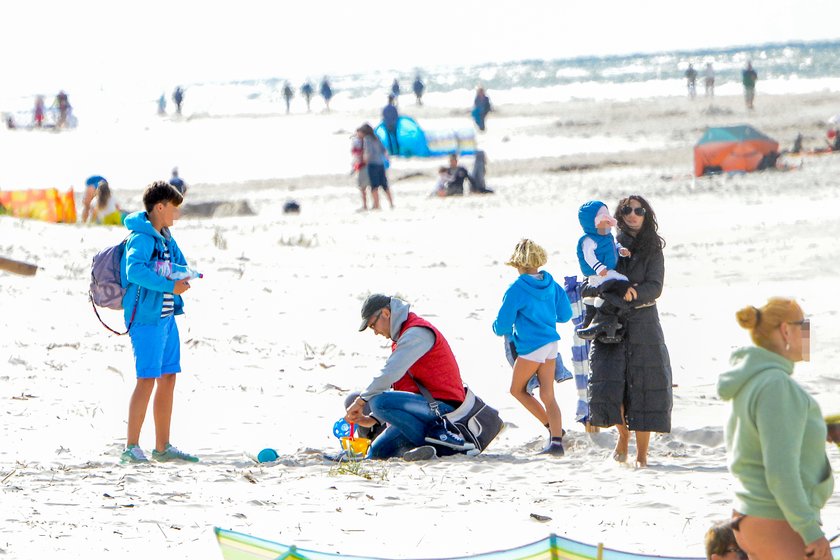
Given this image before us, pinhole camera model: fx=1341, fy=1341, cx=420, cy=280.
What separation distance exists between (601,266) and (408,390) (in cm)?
130

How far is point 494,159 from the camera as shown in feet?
107

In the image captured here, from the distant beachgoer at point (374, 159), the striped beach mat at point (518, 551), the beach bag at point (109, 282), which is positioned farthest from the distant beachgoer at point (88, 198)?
the striped beach mat at point (518, 551)

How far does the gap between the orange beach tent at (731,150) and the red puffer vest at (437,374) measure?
59.4ft

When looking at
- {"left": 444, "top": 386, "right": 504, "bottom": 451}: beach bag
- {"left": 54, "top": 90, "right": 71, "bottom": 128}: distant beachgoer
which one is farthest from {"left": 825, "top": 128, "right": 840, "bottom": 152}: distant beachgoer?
{"left": 54, "top": 90, "right": 71, "bottom": 128}: distant beachgoer

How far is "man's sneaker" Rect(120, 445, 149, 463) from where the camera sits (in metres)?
7.00

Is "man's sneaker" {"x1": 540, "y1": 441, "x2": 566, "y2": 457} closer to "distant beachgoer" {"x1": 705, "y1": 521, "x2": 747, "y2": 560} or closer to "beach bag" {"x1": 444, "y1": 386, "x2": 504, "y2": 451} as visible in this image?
"beach bag" {"x1": 444, "y1": 386, "x2": 504, "y2": 451}

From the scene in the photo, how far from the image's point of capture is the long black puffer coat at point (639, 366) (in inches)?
260

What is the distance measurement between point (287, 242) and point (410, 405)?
9.56 metres

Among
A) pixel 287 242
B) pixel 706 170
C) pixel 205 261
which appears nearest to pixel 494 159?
pixel 706 170

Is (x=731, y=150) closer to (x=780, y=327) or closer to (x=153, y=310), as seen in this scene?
(x=153, y=310)

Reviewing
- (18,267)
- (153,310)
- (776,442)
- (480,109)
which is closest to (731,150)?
(480,109)

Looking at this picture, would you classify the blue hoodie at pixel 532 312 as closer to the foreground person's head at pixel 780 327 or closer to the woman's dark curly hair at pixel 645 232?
A: the woman's dark curly hair at pixel 645 232

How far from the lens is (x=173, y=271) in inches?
273

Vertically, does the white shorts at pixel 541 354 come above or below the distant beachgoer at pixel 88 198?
below
